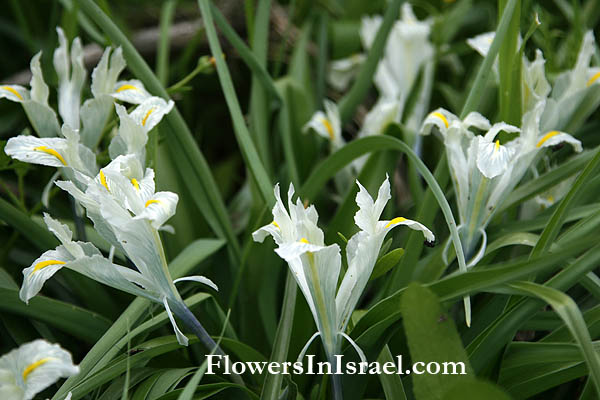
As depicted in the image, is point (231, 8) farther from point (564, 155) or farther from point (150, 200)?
point (150, 200)

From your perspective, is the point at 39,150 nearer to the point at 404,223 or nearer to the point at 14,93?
the point at 14,93

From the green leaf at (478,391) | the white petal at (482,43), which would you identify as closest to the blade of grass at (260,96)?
the white petal at (482,43)

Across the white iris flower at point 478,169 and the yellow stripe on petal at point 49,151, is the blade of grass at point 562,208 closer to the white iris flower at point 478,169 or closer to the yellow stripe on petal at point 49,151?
the white iris flower at point 478,169

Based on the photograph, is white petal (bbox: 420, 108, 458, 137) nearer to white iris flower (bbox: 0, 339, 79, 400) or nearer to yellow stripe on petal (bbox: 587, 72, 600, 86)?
yellow stripe on petal (bbox: 587, 72, 600, 86)

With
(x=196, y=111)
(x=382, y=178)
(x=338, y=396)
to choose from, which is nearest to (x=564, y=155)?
(x=382, y=178)

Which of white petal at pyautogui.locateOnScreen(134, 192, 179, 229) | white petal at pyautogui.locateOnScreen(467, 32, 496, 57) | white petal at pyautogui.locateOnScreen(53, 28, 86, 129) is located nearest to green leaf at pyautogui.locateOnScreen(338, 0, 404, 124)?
white petal at pyautogui.locateOnScreen(467, 32, 496, 57)
